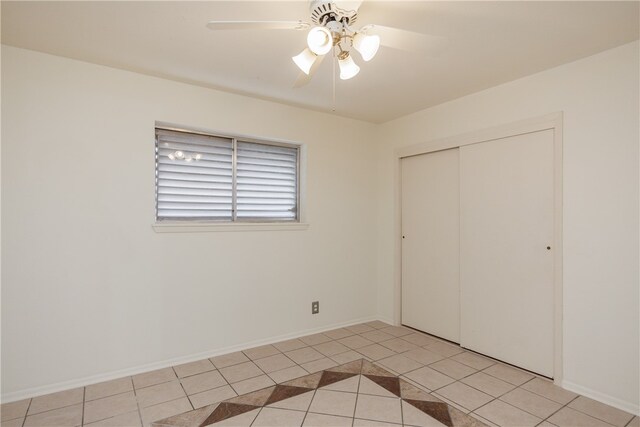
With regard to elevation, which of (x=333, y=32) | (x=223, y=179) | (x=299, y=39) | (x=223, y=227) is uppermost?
(x=299, y=39)

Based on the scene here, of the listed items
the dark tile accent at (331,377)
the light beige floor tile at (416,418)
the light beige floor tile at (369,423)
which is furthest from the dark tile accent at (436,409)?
the dark tile accent at (331,377)

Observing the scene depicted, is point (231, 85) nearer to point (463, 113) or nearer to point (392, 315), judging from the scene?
point (463, 113)

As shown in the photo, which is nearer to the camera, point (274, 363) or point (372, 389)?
point (372, 389)

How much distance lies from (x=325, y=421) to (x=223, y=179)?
211 centimetres

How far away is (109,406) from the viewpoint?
2195 millimetres

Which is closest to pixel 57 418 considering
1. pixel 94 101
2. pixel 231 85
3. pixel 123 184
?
pixel 123 184

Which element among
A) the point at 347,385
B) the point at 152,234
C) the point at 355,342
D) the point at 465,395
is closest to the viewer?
the point at 465,395

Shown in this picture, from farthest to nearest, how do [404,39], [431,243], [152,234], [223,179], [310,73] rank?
[431,243] → [223,179] → [152,234] → [310,73] → [404,39]

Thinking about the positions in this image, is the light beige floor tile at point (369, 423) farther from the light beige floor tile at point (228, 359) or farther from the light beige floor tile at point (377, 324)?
the light beige floor tile at point (377, 324)

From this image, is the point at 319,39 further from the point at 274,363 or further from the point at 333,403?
the point at 274,363

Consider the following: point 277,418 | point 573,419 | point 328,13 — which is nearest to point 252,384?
point 277,418

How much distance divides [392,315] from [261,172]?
6.92ft

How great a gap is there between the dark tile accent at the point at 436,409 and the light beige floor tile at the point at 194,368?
154cm

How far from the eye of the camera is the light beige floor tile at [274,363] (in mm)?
2754
